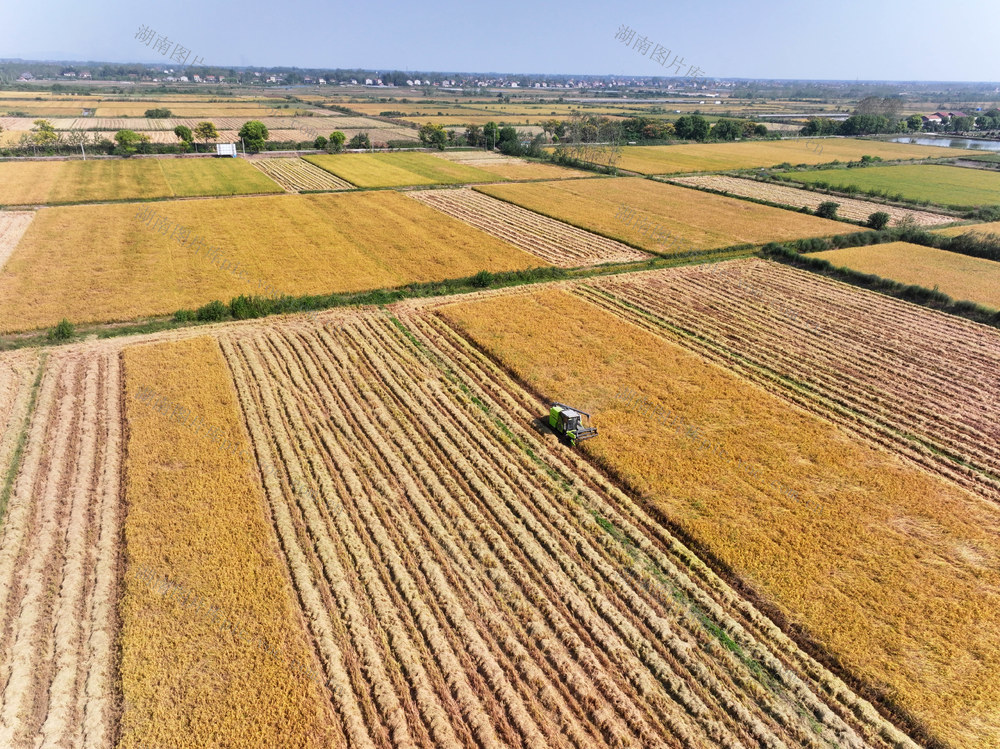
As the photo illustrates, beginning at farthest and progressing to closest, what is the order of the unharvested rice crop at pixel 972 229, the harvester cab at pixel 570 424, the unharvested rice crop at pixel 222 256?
the unharvested rice crop at pixel 972 229 < the unharvested rice crop at pixel 222 256 < the harvester cab at pixel 570 424

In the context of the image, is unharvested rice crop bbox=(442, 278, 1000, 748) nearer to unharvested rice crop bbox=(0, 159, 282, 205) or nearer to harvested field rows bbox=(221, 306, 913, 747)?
harvested field rows bbox=(221, 306, 913, 747)

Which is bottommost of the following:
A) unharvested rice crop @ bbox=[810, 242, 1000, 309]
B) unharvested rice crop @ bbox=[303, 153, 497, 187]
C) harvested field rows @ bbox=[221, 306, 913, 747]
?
harvested field rows @ bbox=[221, 306, 913, 747]

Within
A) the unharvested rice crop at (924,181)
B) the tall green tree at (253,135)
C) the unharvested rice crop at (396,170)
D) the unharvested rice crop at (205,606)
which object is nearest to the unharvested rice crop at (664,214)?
the unharvested rice crop at (396,170)

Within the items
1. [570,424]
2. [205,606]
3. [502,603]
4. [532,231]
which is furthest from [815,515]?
[532,231]

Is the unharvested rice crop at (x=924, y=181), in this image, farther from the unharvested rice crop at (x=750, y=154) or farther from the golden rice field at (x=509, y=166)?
the golden rice field at (x=509, y=166)

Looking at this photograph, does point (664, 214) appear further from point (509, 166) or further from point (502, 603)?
point (502, 603)

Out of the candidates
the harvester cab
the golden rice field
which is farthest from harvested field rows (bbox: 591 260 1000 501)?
the golden rice field
